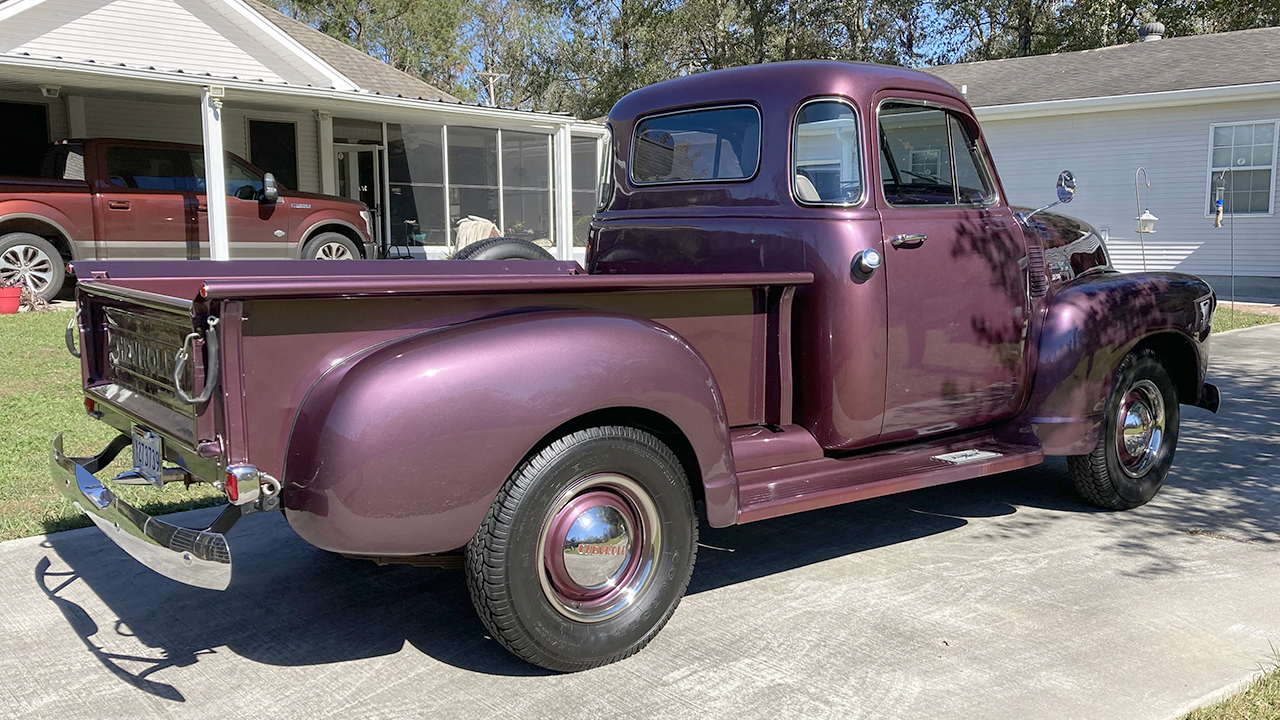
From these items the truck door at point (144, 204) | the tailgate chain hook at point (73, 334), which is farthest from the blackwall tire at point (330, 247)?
the tailgate chain hook at point (73, 334)

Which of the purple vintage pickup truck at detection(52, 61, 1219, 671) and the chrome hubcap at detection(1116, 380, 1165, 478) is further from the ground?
the purple vintage pickup truck at detection(52, 61, 1219, 671)

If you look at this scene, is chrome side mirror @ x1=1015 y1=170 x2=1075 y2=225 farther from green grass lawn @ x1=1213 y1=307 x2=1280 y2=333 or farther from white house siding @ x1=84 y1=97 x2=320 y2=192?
white house siding @ x1=84 y1=97 x2=320 y2=192

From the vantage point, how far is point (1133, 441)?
508 cm

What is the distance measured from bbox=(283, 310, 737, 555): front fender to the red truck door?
36.6 feet

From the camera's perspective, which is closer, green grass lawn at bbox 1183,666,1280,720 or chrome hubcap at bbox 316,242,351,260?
green grass lawn at bbox 1183,666,1280,720

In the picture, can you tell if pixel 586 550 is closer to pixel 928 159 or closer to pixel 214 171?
pixel 928 159

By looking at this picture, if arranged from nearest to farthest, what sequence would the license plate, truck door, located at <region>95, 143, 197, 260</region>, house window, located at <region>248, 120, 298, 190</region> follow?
the license plate < truck door, located at <region>95, 143, 197, 260</region> < house window, located at <region>248, 120, 298, 190</region>

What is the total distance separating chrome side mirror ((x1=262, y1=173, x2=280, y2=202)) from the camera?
13188 mm

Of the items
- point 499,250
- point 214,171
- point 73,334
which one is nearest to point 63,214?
point 214,171

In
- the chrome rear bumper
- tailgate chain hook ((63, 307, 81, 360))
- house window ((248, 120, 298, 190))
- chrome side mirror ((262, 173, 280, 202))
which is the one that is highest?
house window ((248, 120, 298, 190))

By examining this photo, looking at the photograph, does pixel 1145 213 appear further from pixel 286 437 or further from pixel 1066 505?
pixel 286 437

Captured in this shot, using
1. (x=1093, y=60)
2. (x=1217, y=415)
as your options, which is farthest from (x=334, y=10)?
(x=1217, y=415)

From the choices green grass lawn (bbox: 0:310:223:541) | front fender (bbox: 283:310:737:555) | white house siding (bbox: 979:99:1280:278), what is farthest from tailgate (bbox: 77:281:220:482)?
white house siding (bbox: 979:99:1280:278)

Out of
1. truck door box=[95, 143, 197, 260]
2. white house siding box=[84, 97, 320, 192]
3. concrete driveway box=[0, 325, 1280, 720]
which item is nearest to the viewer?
concrete driveway box=[0, 325, 1280, 720]
